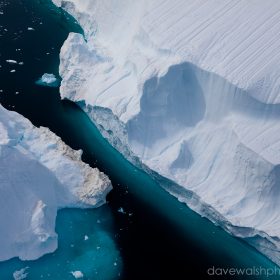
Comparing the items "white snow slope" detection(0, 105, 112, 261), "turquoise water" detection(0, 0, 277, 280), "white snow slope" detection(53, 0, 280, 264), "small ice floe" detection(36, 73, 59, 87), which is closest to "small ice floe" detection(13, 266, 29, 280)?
"turquoise water" detection(0, 0, 277, 280)

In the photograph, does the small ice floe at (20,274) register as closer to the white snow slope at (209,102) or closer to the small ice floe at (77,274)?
the small ice floe at (77,274)

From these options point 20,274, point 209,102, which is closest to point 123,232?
point 20,274

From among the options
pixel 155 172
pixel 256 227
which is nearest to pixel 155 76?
pixel 155 172

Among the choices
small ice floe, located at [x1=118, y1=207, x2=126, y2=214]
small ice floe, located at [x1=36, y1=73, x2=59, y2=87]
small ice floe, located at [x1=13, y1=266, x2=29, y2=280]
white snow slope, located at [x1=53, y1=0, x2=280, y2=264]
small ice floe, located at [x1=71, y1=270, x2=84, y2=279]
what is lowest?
small ice floe, located at [x1=13, y1=266, x2=29, y2=280]

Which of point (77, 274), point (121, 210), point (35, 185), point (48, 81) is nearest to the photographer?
point (77, 274)

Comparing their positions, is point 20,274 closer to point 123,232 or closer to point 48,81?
point 123,232

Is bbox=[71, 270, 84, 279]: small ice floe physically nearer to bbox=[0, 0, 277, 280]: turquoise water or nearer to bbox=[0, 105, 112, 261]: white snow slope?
bbox=[0, 0, 277, 280]: turquoise water

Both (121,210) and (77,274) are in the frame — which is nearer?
(77,274)

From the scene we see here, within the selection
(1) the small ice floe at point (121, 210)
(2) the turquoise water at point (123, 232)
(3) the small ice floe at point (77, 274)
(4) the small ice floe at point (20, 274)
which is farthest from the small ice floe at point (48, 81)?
(3) the small ice floe at point (77, 274)
